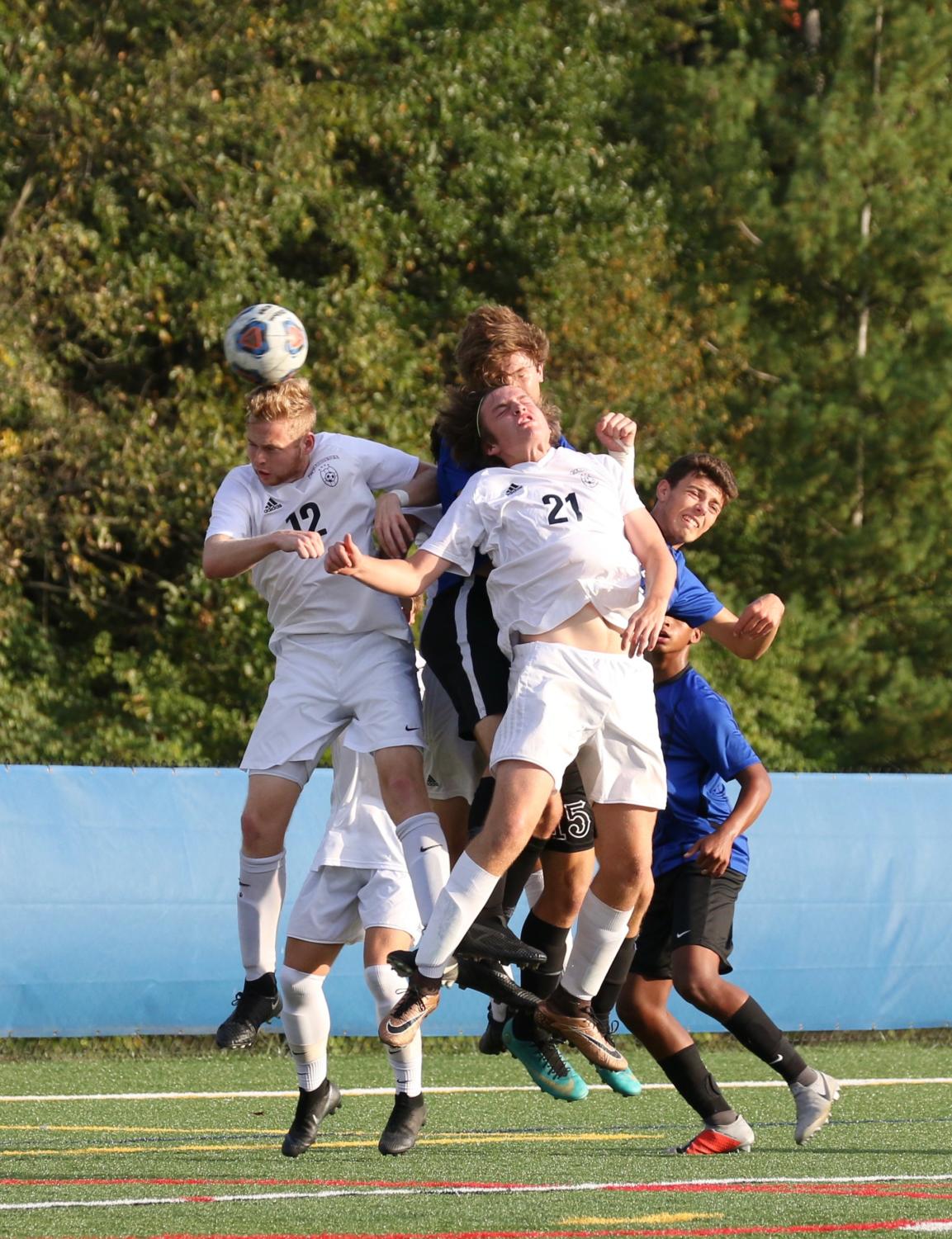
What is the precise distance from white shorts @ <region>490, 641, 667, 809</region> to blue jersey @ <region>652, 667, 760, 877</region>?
1081 mm

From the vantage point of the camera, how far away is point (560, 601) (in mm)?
6113

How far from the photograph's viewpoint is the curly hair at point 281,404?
679 centimetres

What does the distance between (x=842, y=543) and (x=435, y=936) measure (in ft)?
61.6

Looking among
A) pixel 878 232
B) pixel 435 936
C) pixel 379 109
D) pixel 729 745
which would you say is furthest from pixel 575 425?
pixel 435 936

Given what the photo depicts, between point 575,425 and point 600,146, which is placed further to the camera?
point 600,146

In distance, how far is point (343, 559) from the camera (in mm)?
5820

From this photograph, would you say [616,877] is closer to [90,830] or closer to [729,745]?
[729,745]

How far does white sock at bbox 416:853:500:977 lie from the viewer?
586cm

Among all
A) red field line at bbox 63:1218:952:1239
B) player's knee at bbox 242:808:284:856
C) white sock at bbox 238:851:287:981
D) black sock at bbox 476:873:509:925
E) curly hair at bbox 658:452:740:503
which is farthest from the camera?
curly hair at bbox 658:452:740:503

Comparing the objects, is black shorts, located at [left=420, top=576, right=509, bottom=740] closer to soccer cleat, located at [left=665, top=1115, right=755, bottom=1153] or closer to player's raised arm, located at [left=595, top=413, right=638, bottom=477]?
player's raised arm, located at [left=595, top=413, right=638, bottom=477]

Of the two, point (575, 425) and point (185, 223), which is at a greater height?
point (185, 223)

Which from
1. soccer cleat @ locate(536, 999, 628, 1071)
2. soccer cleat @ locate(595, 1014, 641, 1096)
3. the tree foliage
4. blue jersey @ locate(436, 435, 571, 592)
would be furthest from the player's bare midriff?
the tree foliage

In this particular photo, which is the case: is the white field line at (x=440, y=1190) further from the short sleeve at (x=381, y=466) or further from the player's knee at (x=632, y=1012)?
the short sleeve at (x=381, y=466)

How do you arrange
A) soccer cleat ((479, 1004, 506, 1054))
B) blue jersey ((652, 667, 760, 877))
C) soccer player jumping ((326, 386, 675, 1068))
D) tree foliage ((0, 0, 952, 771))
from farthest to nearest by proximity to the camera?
tree foliage ((0, 0, 952, 771))
blue jersey ((652, 667, 760, 877))
soccer cleat ((479, 1004, 506, 1054))
soccer player jumping ((326, 386, 675, 1068))
